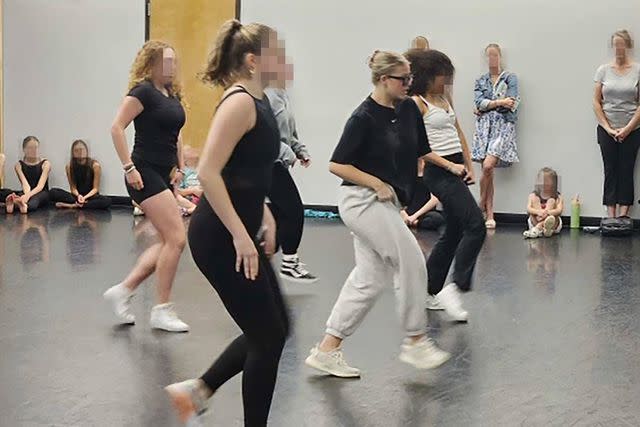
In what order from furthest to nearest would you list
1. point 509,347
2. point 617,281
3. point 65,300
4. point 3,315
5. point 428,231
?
point 428,231 < point 617,281 < point 65,300 < point 3,315 < point 509,347

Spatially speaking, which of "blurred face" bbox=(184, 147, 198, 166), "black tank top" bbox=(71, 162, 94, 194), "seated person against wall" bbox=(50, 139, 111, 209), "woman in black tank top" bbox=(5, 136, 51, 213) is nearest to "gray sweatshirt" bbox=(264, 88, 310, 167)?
"blurred face" bbox=(184, 147, 198, 166)

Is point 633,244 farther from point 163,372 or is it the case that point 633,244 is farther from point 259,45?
point 259,45

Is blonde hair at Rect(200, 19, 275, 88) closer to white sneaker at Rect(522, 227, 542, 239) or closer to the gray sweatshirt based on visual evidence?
the gray sweatshirt

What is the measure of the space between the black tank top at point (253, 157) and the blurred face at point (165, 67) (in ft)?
7.67

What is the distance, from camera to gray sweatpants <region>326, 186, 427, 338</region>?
189 inches

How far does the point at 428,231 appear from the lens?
1111 cm

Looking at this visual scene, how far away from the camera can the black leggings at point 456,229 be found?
6.07m

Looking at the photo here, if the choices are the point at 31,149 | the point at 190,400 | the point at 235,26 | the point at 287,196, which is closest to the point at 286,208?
the point at 287,196

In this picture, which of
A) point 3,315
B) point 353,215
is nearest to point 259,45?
point 353,215

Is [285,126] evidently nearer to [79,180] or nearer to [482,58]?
[482,58]

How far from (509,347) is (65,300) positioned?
2789 mm

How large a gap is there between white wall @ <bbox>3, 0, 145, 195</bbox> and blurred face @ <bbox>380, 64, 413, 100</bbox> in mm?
8856

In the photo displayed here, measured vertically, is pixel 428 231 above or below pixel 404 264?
below

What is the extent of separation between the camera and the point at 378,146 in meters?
4.85
